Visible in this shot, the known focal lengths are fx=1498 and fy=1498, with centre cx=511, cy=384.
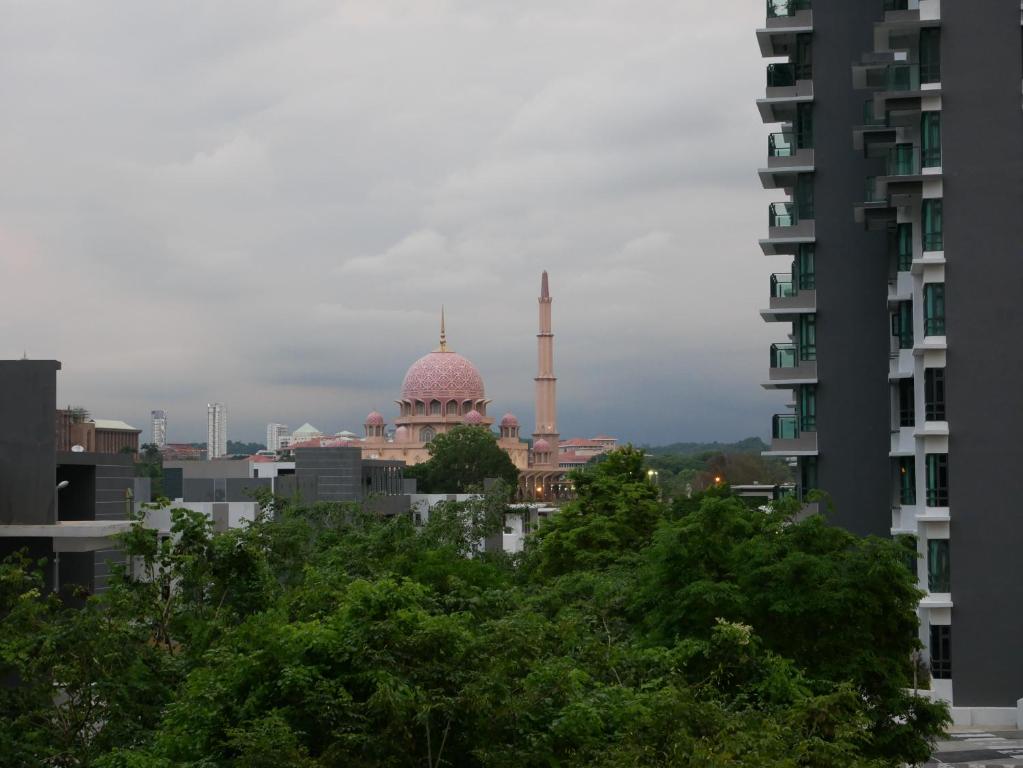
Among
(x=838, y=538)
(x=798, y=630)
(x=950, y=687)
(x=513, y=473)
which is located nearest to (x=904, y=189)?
(x=950, y=687)

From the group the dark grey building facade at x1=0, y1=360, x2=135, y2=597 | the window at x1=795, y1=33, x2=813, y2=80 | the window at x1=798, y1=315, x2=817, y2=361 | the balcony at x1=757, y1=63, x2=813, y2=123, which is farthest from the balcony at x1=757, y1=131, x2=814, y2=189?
the dark grey building facade at x1=0, y1=360, x2=135, y2=597

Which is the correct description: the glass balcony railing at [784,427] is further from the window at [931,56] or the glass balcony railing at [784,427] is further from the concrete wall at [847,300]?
the window at [931,56]

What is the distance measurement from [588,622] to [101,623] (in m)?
9.94

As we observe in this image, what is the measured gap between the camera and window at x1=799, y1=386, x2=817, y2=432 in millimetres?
49653

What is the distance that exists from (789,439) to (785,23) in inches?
549

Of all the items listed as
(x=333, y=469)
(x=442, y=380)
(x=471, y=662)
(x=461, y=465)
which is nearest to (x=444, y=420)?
(x=442, y=380)

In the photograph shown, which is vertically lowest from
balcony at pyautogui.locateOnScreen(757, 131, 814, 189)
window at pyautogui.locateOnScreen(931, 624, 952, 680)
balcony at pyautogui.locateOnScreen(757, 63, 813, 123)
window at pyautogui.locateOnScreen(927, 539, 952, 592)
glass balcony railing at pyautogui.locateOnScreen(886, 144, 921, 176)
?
window at pyautogui.locateOnScreen(931, 624, 952, 680)

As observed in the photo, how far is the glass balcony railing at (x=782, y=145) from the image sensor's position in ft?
165

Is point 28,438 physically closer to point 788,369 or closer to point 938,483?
point 938,483

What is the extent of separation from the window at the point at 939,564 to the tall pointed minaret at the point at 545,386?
134 metres

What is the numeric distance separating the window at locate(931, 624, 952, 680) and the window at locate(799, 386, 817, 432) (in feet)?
35.0

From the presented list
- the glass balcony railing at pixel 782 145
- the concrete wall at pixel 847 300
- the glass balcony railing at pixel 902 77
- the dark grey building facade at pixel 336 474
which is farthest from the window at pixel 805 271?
the dark grey building facade at pixel 336 474

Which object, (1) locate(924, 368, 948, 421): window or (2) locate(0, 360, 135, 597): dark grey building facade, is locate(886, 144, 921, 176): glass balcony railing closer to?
(1) locate(924, 368, 948, 421): window

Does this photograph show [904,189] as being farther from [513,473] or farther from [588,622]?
[513,473]
